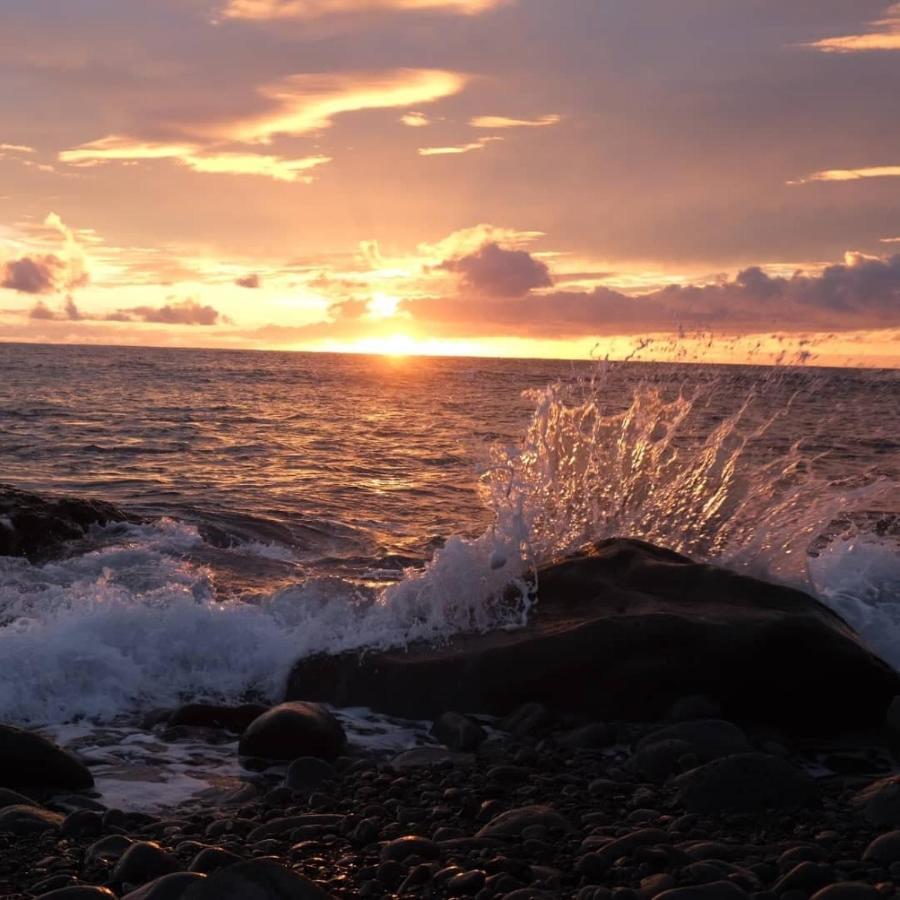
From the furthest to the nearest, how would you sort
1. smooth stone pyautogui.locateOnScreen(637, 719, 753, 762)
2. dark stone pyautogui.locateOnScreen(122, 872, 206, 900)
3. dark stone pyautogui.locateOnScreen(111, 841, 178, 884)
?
smooth stone pyautogui.locateOnScreen(637, 719, 753, 762) → dark stone pyautogui.locateOnScreen(111, 841, 178, 884) → dark stone pyautogui.locateOnScreen(122, 872, 206, 900)

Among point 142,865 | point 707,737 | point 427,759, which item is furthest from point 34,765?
point 707,737

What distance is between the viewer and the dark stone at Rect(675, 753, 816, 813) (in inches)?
222

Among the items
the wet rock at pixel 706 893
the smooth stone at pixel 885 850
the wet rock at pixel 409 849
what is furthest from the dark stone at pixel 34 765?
the smooth stone at pixel 885 850

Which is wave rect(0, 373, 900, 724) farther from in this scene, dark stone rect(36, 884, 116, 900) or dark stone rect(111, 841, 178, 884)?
dark stone rect(36, 884, 116, 900)

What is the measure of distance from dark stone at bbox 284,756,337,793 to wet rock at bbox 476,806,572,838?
4.50 feet

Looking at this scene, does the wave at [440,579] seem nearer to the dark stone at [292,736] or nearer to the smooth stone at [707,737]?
the dark stone at [292,736]

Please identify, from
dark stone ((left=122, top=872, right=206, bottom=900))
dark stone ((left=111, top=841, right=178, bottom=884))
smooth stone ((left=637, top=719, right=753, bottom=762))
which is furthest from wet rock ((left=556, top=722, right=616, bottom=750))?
dark stone ((left=122, top=872, right=206, bottom=900))

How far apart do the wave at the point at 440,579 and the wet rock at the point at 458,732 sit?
1.34m

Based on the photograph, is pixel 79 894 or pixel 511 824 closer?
pixel 79 894

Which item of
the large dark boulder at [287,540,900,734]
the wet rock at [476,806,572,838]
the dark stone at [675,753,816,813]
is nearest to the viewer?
the wet rock at [476,806,572,838]

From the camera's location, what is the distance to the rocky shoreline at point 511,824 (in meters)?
4.42

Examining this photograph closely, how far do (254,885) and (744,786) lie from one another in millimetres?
3024

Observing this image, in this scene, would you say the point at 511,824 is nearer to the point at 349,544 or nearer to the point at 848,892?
the point at 848,892

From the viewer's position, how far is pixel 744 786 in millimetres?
5703
